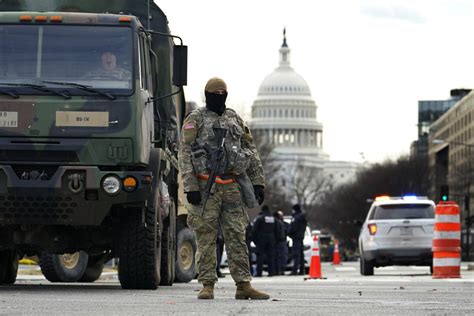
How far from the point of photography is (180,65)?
16.0m

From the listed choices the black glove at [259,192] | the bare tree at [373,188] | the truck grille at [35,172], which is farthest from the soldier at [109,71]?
the bare tree at [373,188]

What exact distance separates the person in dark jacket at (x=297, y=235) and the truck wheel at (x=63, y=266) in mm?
14806

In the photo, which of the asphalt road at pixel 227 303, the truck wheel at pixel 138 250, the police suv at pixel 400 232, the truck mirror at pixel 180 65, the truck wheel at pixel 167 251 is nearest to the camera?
the asphalt road at pixel 227 303

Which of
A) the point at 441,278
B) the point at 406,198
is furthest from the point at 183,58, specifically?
the point at 406,198

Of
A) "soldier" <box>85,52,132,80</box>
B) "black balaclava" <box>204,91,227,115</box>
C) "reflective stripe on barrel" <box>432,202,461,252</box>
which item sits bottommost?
"reflective stripe on barrel" <box>432,202,461,252</box>

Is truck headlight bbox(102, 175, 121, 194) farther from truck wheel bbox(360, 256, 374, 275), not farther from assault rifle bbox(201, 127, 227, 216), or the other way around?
truck wheel bbox(360, 256, 374, 275)

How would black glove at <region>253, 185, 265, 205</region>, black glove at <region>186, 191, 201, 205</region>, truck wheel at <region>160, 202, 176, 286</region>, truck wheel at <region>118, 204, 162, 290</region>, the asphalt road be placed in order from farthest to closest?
truck wheel at <region>160, 202, 176, 286</region>
truck wheel at <region>118, 204, 162, 290</region>
black glove at <region>253, 185, 265, 205</region>
black glove at <region>186, 191, 201, 205</region>
the asphalt road

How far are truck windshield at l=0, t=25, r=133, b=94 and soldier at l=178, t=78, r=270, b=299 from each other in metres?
2.14

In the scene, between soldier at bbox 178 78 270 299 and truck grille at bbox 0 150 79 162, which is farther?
truck grille at bbox 0 150 79 162

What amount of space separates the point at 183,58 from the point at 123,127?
964mm

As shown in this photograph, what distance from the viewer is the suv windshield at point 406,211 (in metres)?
30.9

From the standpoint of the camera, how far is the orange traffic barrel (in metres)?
24.1

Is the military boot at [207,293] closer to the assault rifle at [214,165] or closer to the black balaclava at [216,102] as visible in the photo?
the assault rifle at [214,165]

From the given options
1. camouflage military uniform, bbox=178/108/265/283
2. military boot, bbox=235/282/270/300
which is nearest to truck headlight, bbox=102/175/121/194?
camouflage military uniform, bbox=178/108/265/283
